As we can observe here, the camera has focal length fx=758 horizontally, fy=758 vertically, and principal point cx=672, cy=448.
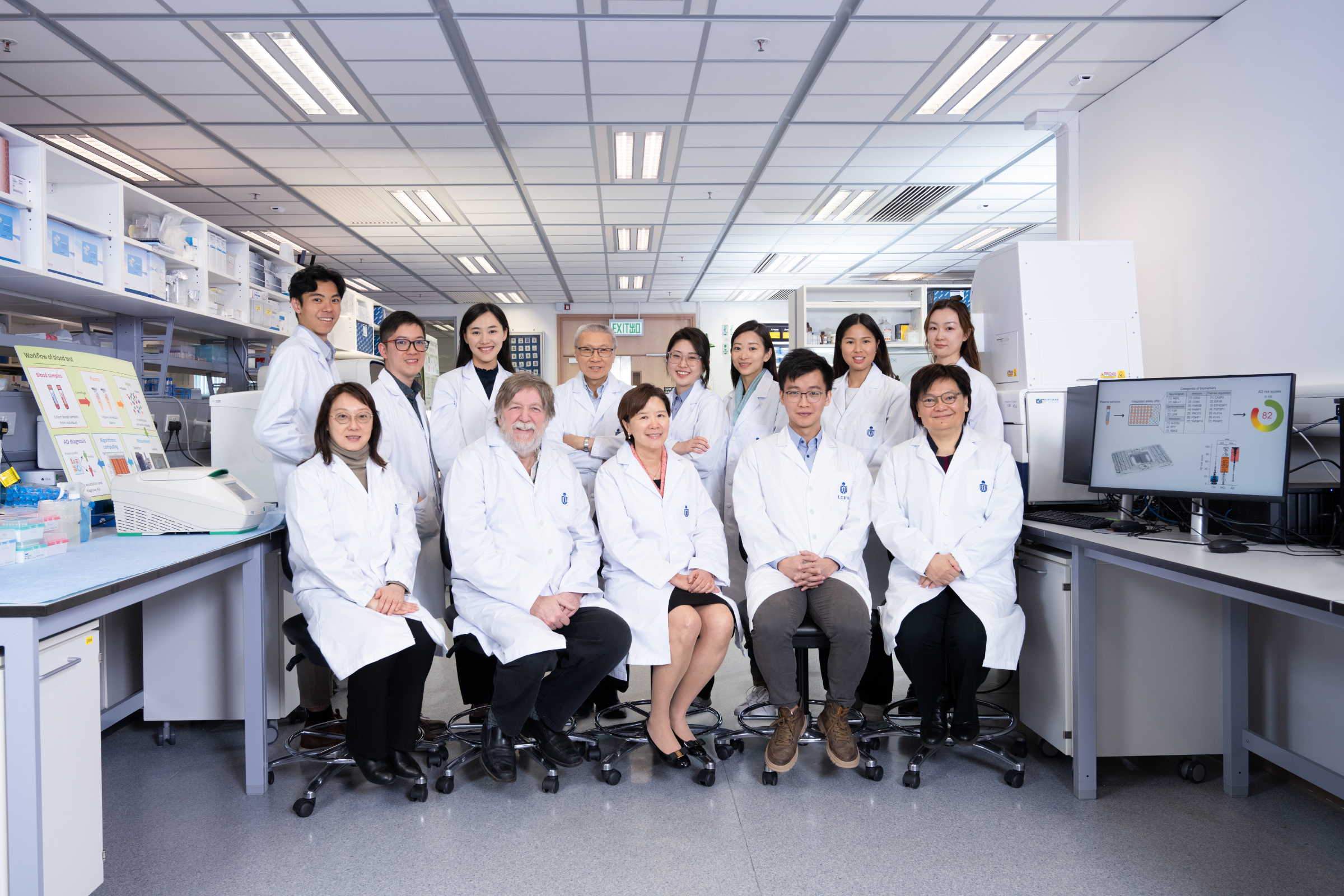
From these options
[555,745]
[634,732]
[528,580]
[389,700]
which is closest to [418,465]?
[528,580]

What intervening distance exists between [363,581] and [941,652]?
175cm

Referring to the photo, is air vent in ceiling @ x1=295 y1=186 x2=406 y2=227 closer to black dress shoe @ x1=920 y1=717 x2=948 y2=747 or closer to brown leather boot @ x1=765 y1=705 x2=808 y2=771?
brown leather boot @ x1=765 y1=705 x2=808 y2=771

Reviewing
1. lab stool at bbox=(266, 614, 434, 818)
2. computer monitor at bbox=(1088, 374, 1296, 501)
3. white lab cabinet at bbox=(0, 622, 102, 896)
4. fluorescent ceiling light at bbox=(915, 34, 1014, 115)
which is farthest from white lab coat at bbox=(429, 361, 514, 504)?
fluorescent ceiling light at bbox=(915, 34, 1014, 115)

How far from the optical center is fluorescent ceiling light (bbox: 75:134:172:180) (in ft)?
15.4

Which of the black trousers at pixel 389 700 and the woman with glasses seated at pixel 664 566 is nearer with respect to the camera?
the black trousers at pixel 389 700

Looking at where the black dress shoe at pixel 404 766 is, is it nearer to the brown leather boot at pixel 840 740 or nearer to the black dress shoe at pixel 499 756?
the black dress shoe at pixel 499 756

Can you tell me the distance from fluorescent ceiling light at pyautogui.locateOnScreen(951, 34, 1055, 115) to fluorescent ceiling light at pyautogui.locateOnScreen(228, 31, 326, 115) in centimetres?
354

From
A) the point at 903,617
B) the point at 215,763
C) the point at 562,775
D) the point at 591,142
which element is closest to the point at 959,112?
the point at 591,142

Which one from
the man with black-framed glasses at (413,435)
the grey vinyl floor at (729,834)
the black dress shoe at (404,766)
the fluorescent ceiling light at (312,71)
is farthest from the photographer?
the fluorescent ceiling light at (312,71)

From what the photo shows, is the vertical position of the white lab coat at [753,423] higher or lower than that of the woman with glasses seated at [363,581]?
higher

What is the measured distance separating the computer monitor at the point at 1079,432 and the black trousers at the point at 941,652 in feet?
2.14

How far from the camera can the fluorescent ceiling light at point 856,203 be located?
579 cm

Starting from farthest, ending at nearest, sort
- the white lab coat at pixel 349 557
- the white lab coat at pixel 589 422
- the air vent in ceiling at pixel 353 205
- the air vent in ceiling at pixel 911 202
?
the air vent in ceiling at pixel 911 202
the air vent in ceiling at pixel 353 205
the white lab coat at pixel 589 422
the white lab coat at pixel 349 557

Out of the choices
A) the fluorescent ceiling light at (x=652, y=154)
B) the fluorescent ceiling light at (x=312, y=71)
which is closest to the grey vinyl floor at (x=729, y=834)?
the fluorescent ceiling light at (x=312, y=71)
